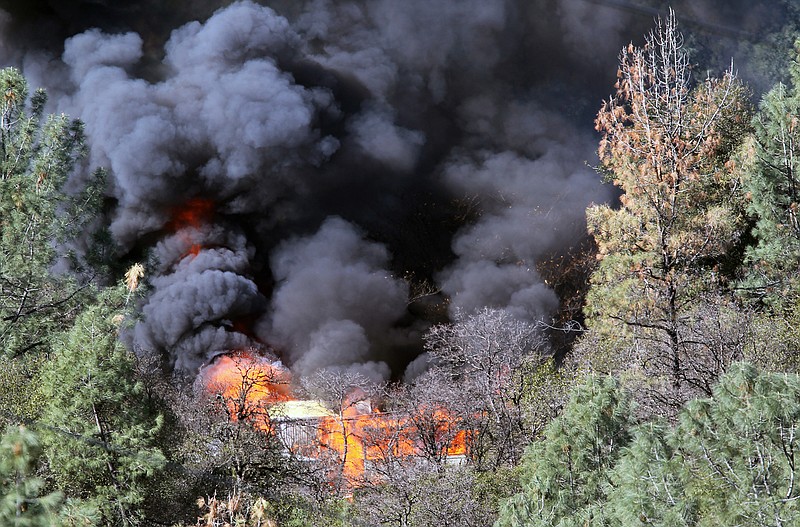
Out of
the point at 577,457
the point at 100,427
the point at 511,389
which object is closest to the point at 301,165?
the point at 511,389

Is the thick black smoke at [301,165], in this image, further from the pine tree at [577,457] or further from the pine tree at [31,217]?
the pine tree at [577,457]

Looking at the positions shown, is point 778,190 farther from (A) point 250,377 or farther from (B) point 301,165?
(A) point 250,377

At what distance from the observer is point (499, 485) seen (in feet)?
47.7

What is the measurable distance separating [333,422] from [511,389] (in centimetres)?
529

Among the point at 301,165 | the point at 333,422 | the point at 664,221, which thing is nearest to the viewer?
the point at 664,221

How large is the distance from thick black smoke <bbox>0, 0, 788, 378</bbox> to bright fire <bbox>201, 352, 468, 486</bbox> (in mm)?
884

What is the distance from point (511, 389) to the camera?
61.5ft

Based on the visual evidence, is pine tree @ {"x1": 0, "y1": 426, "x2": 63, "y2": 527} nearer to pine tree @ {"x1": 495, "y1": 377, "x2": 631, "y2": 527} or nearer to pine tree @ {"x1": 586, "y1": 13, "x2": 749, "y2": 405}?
pine tree @ {"x1": 495, "y1": 377, "x2": 631, "y2": 527}

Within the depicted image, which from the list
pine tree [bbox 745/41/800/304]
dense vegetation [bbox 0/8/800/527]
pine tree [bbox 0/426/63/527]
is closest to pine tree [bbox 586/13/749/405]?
dense vegetation [bbox 0/8/800/527]

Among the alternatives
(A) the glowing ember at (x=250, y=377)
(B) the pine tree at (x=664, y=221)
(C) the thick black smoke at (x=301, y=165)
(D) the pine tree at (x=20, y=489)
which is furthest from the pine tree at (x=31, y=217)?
(D) the pine tree at (x=20, y=489)

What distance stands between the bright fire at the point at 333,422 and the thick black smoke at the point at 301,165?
88 centimetres

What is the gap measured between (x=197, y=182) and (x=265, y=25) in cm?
464

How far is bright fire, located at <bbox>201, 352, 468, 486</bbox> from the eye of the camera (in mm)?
19703

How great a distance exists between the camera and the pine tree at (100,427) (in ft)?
39.1
